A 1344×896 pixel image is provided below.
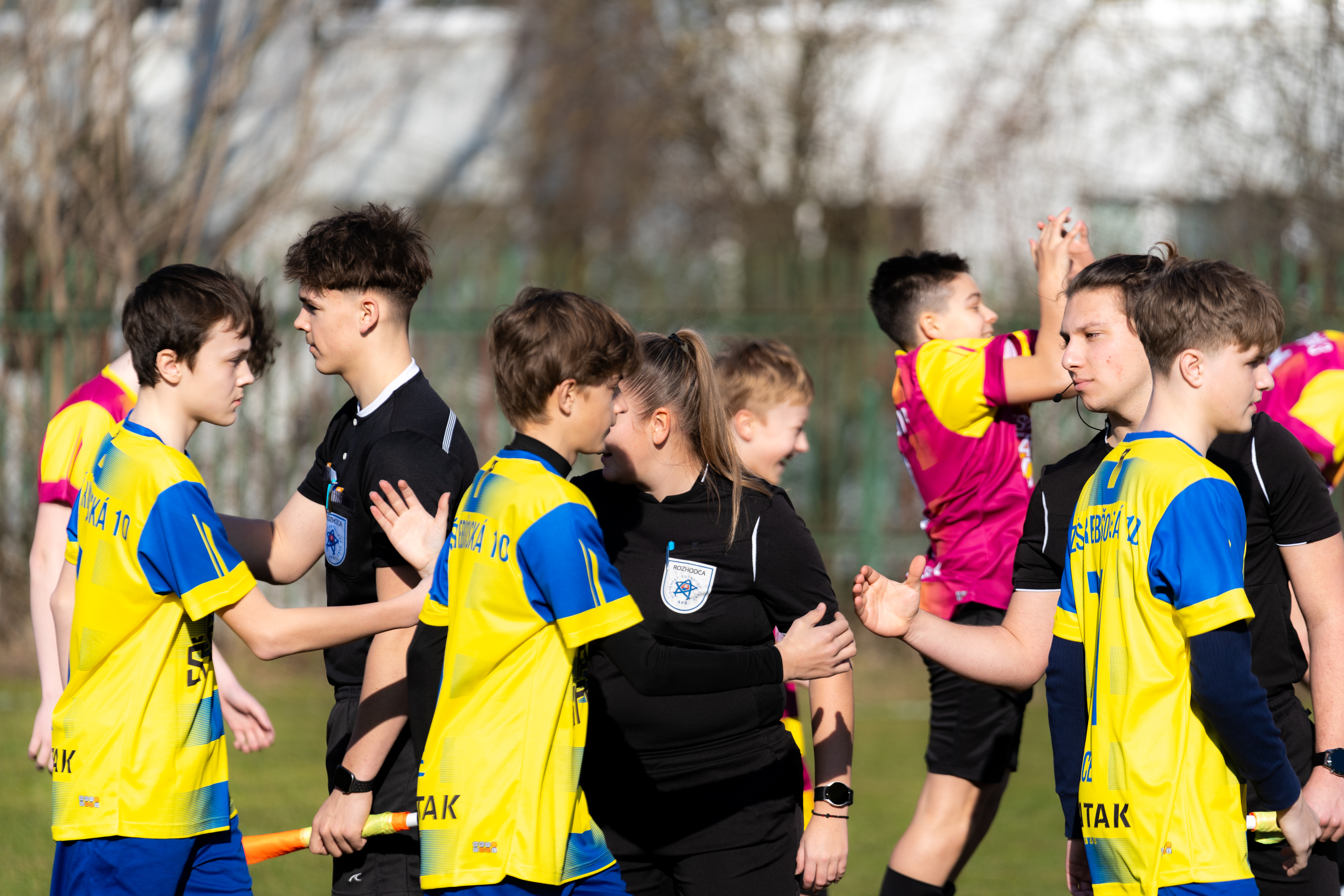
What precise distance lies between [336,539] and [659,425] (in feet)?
2.75

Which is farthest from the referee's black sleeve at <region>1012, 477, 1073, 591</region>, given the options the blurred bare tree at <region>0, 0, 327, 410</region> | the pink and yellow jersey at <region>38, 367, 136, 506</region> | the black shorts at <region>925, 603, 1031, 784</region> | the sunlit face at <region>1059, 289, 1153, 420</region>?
the blurred bare tree at <region>0, 0, 327, 410</region>

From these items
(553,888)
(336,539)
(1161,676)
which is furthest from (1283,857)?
(336,539)

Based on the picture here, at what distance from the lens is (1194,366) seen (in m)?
2.58

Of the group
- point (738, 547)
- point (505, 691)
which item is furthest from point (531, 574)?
point (738, 547)

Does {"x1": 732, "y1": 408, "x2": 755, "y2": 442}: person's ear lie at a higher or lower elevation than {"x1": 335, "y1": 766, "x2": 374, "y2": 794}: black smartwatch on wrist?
higher

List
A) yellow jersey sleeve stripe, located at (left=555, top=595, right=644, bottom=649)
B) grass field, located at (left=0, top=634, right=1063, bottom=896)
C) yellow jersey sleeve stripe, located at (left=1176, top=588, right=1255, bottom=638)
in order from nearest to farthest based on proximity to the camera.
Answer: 1. yellow jersey sleeve stripe, located at (left=1176, top=588, right=1255, bottom=638)
2. yellow jersey sleeve stripe, located at (left=555, top=595, right=644, bottom=649)
3. grass field, located at (left=0, top=634, right=1063, bottom=896)

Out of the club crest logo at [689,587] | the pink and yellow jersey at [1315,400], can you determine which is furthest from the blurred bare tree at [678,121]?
the club crest logo at [689,587]

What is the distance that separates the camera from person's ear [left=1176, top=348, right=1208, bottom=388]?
258 centimetres

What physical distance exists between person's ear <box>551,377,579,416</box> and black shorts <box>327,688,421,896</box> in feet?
3.23

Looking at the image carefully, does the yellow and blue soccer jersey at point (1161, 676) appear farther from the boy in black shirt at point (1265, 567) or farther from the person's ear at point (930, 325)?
the person's ear at point (930, 325)

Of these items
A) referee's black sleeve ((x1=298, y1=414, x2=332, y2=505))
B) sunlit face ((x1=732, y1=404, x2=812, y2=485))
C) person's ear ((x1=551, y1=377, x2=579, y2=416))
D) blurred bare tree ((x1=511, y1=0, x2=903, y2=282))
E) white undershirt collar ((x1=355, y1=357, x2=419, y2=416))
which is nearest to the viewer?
person's ear ((x1=551, y1=377, x2=579, y2=416))

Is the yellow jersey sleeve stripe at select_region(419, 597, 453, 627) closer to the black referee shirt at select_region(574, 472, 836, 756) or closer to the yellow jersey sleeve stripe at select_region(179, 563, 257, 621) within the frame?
the yellow jersey sleeve stripe at select_region(179, 563, 257, 621)

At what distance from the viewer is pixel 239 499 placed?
372 inches

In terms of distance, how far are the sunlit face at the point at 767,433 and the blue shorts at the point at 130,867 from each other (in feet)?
6.65
